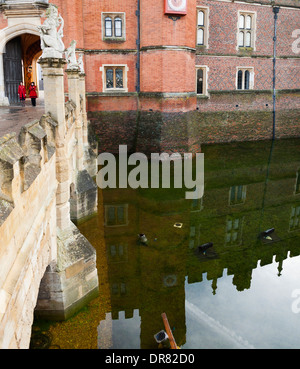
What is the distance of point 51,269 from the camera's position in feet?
21.7

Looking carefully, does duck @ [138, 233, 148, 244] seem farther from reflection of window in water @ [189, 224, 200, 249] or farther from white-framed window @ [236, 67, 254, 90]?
white-framed window @ [236, 67, 254, 90]

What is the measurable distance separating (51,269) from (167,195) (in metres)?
7.81

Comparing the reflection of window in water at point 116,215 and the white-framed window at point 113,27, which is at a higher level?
the white-framed window at point 113,27

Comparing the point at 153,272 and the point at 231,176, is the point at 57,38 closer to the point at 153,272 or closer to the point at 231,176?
the point at 153,272

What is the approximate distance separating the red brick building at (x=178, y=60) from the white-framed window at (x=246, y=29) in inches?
2.4

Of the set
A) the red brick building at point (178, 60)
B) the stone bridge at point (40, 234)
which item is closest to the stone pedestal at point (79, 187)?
the stone bridge at point (40, 234)

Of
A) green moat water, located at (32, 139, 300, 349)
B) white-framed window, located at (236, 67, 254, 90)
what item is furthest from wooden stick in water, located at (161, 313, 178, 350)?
white-framed window, located at (236, 67, 254, 90)

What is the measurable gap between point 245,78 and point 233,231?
50.2 ft

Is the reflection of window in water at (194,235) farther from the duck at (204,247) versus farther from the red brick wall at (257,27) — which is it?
the red brick wall at (257,27)

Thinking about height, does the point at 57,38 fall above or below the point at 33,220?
above

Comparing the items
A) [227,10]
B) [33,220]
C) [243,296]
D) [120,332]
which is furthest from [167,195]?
[227,10]

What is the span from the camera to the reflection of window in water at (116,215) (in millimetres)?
11461

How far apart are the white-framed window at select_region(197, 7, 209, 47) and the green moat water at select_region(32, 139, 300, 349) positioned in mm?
10200

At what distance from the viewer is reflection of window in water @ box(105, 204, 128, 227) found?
451 inches
